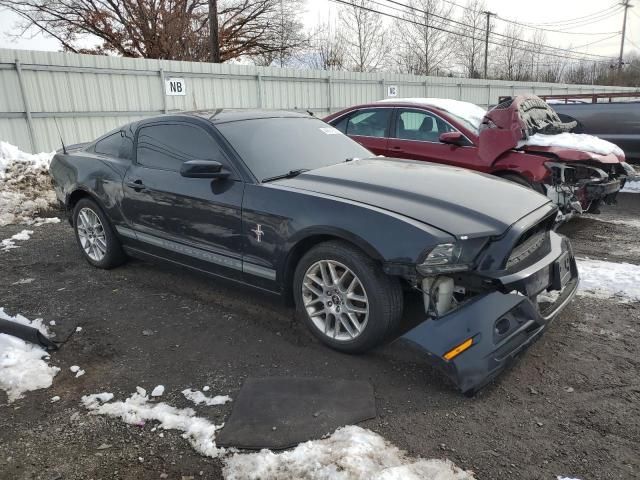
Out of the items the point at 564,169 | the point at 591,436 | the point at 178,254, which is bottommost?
the point at 591,436

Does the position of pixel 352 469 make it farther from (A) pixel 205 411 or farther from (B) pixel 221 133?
(B) pixel 221 133

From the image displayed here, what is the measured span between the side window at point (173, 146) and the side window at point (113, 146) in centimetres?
27

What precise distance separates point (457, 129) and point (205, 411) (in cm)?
490

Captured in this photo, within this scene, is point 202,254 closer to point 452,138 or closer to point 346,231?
point 346,231

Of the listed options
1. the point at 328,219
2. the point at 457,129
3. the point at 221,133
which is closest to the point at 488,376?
the point at 328,219

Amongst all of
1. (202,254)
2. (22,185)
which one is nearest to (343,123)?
(202,254)

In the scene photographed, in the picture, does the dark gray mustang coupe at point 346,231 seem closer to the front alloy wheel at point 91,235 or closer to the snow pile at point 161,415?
the front alloy wheel at point 91,235

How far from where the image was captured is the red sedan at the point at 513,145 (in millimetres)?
5730

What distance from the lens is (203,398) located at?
2881 millimetres

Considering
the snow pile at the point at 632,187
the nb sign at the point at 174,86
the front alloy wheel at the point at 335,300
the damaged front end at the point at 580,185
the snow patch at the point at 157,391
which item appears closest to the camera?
the snow patch at the point at 157,391

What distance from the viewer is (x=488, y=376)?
8.84 feet

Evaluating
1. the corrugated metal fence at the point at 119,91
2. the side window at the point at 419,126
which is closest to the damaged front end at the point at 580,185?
the side window at the point at 419,126

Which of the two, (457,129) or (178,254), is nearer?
(178,254)

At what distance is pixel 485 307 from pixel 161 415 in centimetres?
185
